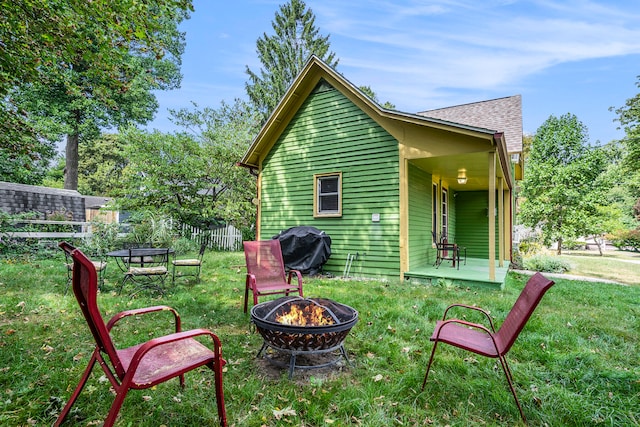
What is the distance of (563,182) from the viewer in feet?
52.7

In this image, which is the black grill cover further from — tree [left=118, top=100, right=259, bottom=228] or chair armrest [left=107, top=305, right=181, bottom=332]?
tree [left=118, top=100, right=259, bottom=228]

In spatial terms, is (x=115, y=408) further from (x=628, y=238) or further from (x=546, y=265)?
(x=628, y=238)

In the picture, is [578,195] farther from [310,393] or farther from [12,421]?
[12,421]

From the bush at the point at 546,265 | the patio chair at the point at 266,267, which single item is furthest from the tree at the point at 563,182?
the patio chair at the point at 266,267

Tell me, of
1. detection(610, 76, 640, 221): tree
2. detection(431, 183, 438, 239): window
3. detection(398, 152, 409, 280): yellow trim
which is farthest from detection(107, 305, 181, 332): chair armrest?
detection(610, 76, 640, 221): tree

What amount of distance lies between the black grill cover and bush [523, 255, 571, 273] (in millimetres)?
7766

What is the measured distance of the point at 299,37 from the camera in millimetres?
21797

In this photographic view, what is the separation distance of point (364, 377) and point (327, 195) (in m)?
5.93

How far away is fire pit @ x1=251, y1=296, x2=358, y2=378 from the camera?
258cm

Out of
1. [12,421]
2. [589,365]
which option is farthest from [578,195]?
[12,421]

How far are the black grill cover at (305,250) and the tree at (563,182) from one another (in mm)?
14412

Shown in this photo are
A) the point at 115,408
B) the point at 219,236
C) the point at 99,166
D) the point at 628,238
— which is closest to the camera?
the point at 115,408

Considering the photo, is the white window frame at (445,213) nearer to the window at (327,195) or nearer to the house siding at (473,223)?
the house siding at (473,223)

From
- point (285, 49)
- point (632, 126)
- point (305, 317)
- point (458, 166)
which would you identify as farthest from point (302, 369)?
point (285, 49)
